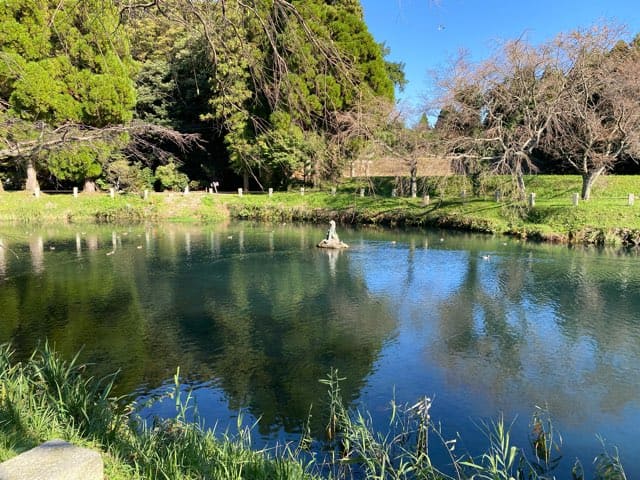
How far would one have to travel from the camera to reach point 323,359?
852 centimetres

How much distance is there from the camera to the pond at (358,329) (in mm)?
6809

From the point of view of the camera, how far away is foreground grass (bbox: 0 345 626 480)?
3.79 m

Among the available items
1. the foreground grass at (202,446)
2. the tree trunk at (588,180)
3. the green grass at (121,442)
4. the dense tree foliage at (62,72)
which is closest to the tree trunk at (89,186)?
the dense tree foliage at (62,72)

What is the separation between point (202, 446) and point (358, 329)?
6.04 m

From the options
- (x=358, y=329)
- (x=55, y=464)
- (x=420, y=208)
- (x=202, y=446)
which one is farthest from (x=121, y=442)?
(x=420, y=208)

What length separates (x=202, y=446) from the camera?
14.4 feet

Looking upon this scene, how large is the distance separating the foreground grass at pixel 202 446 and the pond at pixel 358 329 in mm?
297

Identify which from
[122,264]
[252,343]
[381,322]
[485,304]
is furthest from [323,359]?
[122,264]

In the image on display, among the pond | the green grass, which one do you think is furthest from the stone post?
the pond

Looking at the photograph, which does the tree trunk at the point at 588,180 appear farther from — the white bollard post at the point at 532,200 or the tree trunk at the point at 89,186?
the tree trunk at the point at 89,186

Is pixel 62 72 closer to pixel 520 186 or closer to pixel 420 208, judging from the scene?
pixel 420 208

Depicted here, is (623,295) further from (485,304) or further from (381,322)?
(381,322)

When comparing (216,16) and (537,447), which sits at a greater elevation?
(216,16)

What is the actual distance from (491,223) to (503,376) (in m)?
17.1
